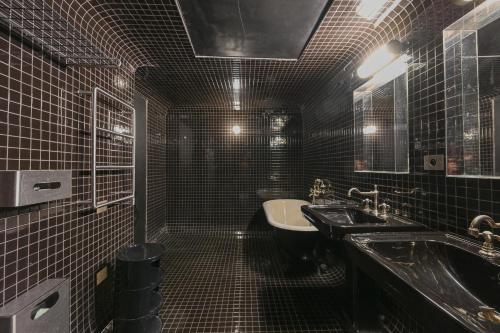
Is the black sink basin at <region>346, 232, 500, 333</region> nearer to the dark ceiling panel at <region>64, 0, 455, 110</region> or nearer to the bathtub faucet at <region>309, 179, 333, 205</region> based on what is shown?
the dark ceiling panel at <region>64, 0, 455, 110</region>

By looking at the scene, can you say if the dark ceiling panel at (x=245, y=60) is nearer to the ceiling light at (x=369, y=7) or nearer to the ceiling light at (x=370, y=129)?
the ceiling light at (x=369, y=7)

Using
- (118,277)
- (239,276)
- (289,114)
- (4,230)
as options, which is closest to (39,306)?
(4,230)

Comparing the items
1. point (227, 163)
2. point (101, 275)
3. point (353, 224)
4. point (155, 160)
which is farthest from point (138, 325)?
point (227, 163)

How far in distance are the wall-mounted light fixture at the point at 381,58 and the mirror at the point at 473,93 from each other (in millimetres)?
354

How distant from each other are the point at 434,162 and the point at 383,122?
700 millimetres

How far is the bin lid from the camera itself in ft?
5.34

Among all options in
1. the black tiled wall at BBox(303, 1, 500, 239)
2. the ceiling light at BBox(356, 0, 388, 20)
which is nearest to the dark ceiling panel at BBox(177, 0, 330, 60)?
the ceiling light at BBox(356, 0, 388, 20)

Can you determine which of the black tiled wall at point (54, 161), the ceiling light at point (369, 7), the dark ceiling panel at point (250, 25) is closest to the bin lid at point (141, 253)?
the black tiled wall at point (54, 161)

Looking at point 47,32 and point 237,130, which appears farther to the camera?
point 237,130

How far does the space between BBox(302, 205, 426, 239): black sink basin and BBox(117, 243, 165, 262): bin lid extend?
121 cm

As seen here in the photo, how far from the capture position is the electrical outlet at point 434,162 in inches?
51.3

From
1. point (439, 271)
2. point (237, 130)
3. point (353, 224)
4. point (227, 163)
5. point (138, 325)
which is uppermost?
point (237, 130)

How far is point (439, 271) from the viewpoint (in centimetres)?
101

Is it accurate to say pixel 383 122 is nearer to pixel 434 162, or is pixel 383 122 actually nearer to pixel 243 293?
pixel 434 162
